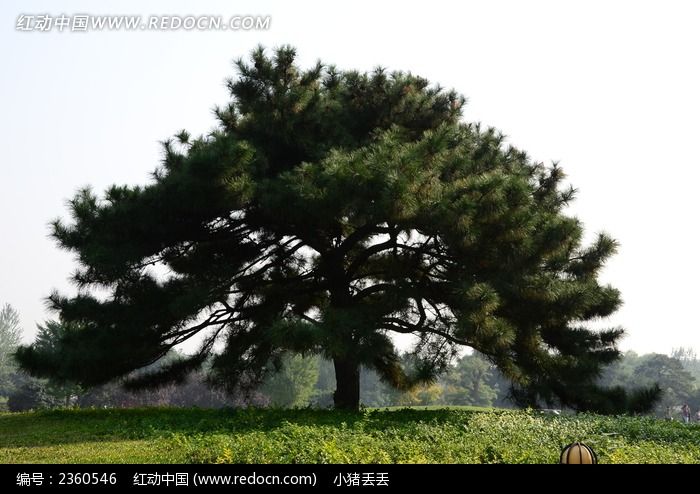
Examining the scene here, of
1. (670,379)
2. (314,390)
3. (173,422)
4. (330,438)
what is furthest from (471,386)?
(330,438)

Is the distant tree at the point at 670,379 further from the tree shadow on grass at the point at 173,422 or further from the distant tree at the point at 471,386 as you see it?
the tree shadow on grass at the point at 173,422

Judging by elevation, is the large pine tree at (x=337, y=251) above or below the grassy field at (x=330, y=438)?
above

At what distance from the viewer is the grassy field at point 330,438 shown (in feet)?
29.4

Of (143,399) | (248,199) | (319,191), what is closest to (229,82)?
(248,199)

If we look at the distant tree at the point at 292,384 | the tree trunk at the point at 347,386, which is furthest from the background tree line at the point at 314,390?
the tree trunk at the point at 347,386

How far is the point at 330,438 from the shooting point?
10094mm

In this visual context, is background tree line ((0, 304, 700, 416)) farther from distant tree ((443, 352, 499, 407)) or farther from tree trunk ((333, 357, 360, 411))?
tree trunk ((333, 357, 360, 411))

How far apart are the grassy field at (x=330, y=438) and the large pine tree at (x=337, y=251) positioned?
1381 mm

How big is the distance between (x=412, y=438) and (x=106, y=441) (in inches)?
199

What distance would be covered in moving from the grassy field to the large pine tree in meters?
1.38

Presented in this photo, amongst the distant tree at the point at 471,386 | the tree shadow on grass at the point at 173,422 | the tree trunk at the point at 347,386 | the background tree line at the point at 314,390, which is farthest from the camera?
the distant tree at the point at 471,386

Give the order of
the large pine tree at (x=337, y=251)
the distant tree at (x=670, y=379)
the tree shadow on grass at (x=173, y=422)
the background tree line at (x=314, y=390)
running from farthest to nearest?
the distant tree at (x=670, y=379)
the background tree line at (x=314, y=390)
the large pine tree at (x=337, y=251)
the tree shadow on grass at (x=173, y=422)

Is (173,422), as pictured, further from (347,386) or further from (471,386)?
(471,386)

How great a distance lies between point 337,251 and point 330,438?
284 inches
